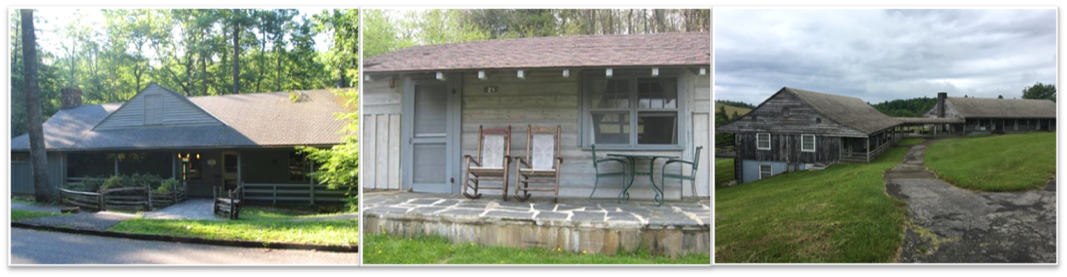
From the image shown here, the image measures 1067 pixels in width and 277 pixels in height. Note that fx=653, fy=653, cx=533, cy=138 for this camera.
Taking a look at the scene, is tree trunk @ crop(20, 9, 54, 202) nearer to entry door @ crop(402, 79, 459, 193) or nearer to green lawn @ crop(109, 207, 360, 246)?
green lawn @ crop(109, 207, 360, 246)

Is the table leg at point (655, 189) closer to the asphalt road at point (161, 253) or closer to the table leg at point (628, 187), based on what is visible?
the table leg at point (628, 187)

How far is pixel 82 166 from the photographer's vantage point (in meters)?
4.84

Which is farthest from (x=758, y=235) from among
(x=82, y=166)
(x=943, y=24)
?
(x=82, y=166)

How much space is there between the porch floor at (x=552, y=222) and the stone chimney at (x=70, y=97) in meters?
2.19

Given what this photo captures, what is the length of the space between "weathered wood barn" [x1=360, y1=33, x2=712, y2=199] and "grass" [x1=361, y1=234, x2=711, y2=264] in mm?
516

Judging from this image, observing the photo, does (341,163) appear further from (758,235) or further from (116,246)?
(758,235)

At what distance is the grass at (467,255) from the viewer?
14.8 feet

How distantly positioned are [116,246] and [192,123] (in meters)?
1.07

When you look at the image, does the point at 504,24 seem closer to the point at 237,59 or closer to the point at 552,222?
the point at 552,222

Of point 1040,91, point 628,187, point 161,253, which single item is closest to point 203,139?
point 161,253

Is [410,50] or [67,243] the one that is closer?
[67,243]

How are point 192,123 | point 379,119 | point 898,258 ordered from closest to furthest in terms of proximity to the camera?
point 898,258
point 192,123
point 379,119

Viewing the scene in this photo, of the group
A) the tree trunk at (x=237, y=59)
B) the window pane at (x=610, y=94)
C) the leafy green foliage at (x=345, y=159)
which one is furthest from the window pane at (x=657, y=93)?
the tree trunk at (x=237, y=59)
